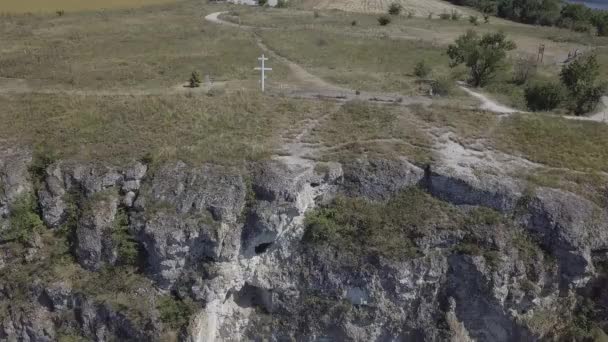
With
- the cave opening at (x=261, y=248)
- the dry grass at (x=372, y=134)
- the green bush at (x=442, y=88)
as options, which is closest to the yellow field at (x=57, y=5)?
the green bush at (x=442, y=88)

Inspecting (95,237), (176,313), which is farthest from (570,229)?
(95,237)

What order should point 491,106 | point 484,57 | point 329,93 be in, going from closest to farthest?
point 491,106
point 329,93
point 484,57

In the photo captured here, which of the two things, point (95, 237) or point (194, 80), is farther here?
point (194, 80)

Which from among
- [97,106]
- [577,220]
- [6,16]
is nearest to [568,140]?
[577,220]

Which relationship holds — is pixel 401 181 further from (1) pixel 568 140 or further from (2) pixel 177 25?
(2) pixel 177 25

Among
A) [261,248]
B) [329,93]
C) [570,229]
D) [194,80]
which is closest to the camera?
[570,229]

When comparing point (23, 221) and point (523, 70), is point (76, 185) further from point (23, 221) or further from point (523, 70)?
point (523, 70)
